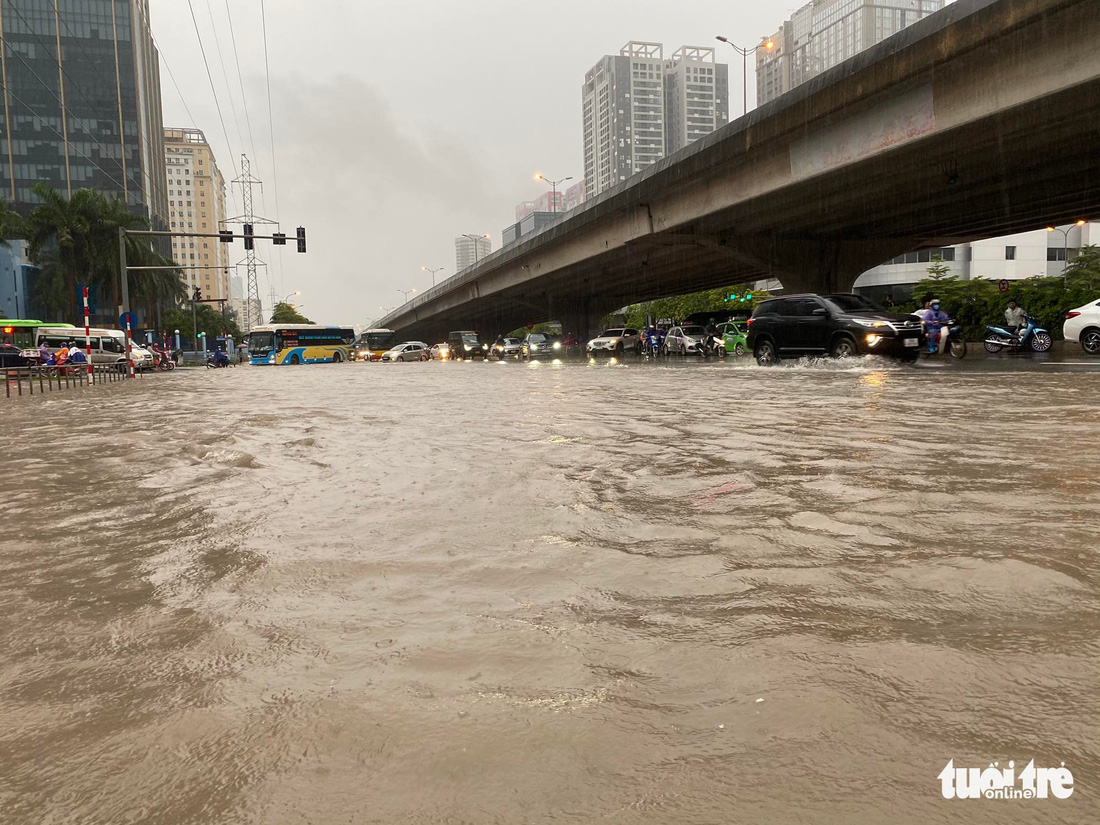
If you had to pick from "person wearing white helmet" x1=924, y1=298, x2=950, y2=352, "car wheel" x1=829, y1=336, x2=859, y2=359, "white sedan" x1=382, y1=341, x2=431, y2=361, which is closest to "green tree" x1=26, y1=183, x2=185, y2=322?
"white sedan" x1=382, y1=341, x2=431, y2=361

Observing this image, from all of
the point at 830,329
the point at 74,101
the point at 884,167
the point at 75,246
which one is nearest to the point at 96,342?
the point at 75,246

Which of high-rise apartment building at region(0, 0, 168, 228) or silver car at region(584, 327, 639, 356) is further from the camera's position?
high-rise apartment building at region(0, 0, 168, 228)

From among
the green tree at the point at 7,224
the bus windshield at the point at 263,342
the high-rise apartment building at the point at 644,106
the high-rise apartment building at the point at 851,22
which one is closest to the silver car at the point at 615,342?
the bus windshield at the point at 263,342

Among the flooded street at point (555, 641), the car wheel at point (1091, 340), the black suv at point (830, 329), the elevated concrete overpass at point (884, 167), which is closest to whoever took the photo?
the flooded street at point (555, 641)

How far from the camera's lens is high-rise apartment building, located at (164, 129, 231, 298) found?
17900 centimetres

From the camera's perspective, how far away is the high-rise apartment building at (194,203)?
587ft

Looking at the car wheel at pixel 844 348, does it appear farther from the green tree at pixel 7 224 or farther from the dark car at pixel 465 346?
the green tree at pixel 7 224

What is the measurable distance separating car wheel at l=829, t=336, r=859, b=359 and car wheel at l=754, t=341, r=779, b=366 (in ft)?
6.66

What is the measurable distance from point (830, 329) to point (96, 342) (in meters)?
33.8

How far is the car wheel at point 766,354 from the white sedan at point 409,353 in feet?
119

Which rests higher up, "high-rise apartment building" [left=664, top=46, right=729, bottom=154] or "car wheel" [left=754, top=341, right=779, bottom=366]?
"high-rise apartment building" [left=664, top=46, right=729, bottom=154]

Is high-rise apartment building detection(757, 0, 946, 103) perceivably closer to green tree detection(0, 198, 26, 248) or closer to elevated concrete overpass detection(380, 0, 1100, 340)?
elevated concrete overpass detection(380, 0, 1100, 340)

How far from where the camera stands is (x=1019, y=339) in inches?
946

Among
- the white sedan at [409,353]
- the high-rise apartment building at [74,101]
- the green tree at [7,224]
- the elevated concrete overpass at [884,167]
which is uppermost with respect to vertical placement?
the high-rise apartment building at [74,101]
